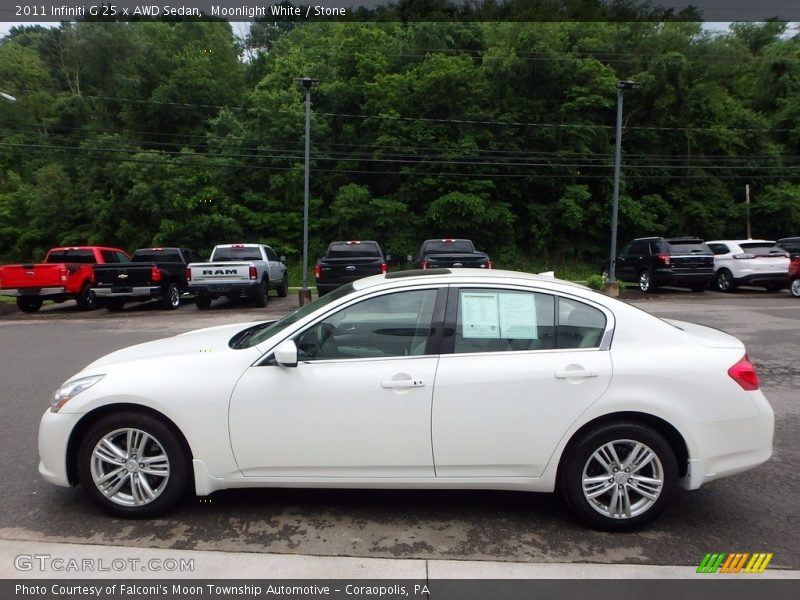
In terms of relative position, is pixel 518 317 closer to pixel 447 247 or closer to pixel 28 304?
pixel 447 247

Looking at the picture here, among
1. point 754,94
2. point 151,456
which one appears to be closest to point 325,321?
point 151,456

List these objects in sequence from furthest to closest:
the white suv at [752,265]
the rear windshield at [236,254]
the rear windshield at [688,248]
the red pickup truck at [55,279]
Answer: the rear windshield at [688,248] < the white suv at [752,265] < the rear windshield at [236,254] < the red pickup truck at [55,279]

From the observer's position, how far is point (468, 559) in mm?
3500

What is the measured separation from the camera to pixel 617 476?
3770 millimetres

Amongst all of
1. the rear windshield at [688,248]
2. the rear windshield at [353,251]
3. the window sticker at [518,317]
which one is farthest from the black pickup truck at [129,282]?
the rear windshield at [688,248]

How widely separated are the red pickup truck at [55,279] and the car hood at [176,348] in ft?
46.2

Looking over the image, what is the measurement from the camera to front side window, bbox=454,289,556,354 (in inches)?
155

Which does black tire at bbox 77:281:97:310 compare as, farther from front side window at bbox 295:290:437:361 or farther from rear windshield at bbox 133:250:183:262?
front side window at bbox 295:290:437:361

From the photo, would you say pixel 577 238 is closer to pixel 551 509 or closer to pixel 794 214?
pixel 794 214

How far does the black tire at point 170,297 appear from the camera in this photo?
17641mm

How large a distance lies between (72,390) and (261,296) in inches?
533

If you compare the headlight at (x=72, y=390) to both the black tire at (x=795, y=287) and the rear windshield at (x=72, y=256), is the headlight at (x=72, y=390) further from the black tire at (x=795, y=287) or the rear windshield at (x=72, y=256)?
the black tire at (x=795, y=287)

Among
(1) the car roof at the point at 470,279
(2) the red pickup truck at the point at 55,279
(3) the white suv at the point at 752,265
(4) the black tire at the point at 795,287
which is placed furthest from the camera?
(3) the white suv at the point at 752,265

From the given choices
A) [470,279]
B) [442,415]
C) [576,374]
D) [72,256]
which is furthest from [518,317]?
[72,256]
